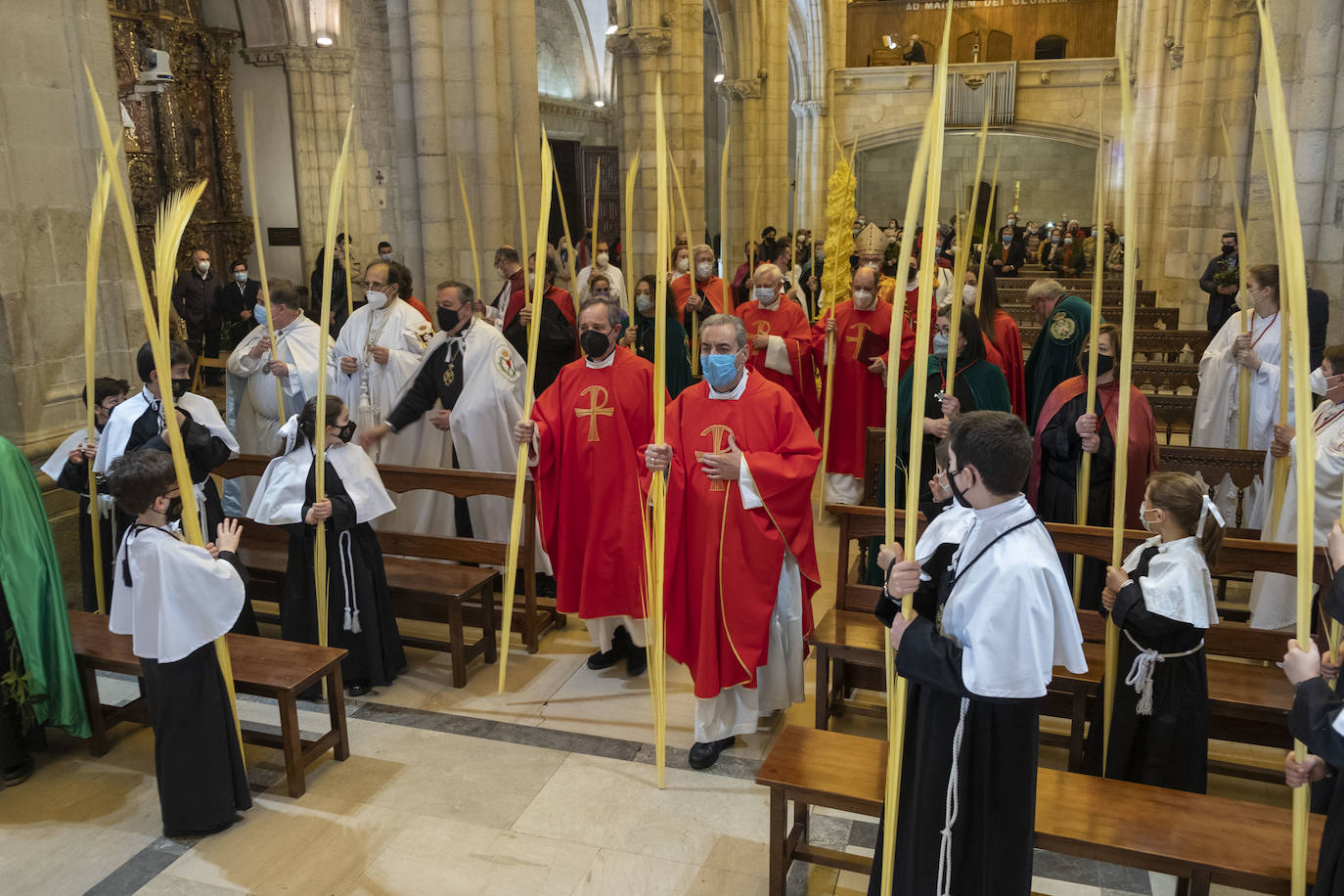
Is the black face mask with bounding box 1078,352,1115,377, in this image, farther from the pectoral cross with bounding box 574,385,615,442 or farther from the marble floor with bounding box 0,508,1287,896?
the pectoral cross with bounding box 574,385,615,442

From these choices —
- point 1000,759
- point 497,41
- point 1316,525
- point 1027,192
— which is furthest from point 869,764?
point 1027,192

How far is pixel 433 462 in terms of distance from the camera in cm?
635

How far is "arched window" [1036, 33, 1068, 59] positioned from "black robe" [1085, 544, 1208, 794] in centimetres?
2638

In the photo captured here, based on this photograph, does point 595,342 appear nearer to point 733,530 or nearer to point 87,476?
point 733,530

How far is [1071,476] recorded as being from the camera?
4863mm

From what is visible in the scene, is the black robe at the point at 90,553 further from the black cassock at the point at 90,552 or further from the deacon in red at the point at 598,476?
the deacon in red at the point at 598,476

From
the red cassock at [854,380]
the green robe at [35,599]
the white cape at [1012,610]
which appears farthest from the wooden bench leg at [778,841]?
the red cassock at [854,380]

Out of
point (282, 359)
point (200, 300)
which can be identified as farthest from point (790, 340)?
point (200, 300)

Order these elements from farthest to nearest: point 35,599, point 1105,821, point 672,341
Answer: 1. point 672,341
2. point 35,599
3. point 1105,821

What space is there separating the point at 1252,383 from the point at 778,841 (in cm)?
430

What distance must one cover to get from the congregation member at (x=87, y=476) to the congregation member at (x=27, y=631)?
0.61 meters

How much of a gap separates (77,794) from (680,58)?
1282cm

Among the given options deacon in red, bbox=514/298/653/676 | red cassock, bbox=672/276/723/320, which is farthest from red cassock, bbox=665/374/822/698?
red cassock, bbox=672/276/723/320

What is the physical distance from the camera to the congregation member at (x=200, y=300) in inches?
475
